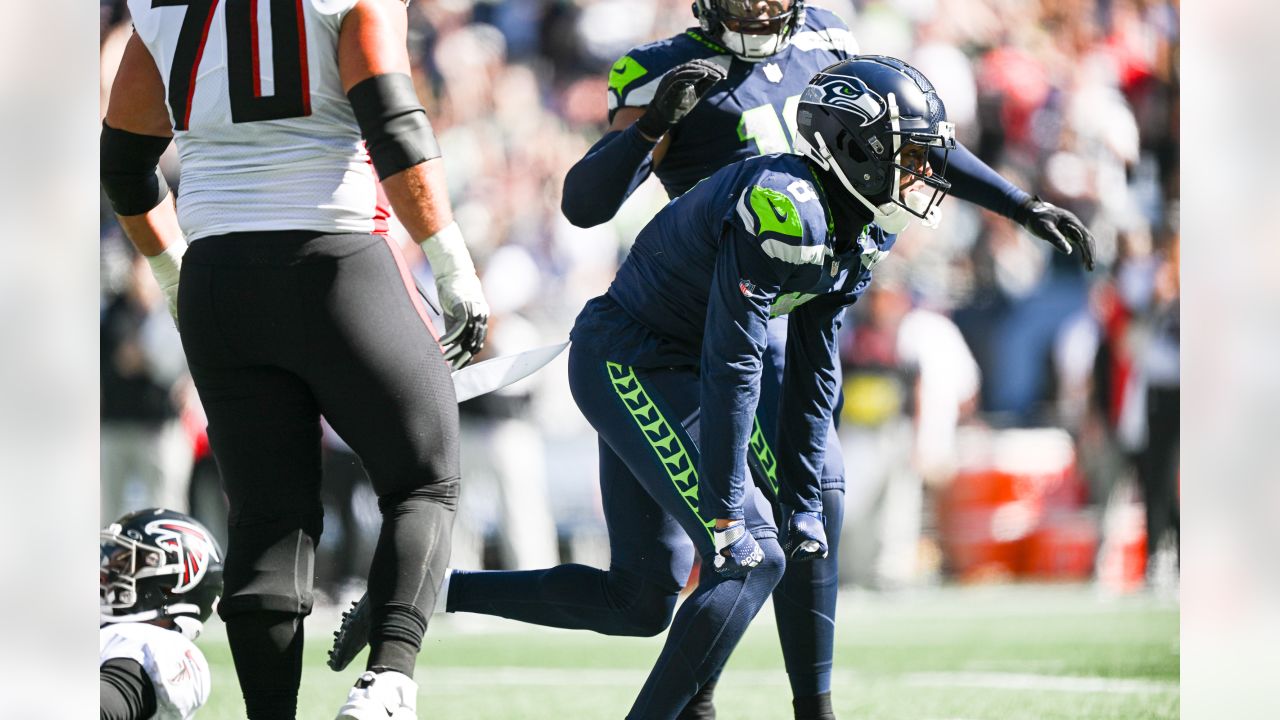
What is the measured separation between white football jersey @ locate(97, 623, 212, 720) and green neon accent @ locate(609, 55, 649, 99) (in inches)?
64.7

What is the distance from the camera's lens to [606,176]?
141 inches

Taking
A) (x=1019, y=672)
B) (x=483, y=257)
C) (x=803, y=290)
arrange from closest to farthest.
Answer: (x=803, y=290)
(x=1019, y=672)
(x=483, y=257)

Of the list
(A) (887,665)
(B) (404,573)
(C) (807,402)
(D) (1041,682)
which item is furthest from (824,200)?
(A) (887,665)

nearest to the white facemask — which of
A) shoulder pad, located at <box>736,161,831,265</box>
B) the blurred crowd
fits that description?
shoulder pad, located at <box>736,161,831,265</box>

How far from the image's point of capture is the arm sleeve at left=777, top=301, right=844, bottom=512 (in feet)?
11.7

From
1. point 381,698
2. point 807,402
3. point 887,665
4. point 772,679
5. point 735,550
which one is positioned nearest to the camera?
point 381,698

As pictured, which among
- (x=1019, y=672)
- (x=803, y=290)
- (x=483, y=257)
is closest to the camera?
(x=803, y=290)

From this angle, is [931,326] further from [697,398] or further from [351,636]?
[351,636]

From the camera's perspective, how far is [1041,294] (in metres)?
9.45

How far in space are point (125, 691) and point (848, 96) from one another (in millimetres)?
2033
